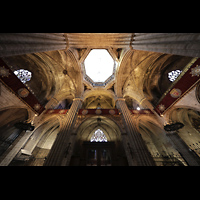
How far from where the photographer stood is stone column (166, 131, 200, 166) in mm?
6316

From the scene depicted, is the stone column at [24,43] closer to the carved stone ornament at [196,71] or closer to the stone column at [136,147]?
the stone column at [136,147]

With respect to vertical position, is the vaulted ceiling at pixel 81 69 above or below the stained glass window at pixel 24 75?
above

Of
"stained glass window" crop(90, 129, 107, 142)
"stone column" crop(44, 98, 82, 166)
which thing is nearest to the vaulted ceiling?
"stone column" crop(44, 98, 82, 166)

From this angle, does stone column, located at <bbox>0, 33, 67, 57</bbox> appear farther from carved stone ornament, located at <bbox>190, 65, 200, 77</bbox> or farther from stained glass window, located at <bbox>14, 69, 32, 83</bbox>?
carved stone ornament, located at <bbox>190, 65, 200, 77</bbox>

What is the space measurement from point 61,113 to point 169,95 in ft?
38.8

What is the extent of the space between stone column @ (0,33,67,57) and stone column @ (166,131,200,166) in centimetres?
1295

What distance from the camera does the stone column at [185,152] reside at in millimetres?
6316

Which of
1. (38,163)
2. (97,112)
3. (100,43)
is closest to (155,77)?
(100,43)

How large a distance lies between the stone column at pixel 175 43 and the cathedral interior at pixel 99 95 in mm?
41

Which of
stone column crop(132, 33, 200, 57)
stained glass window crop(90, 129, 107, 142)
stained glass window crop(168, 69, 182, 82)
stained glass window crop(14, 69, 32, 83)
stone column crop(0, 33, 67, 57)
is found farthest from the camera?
stained glass window crop(90, 129, 107, 142)

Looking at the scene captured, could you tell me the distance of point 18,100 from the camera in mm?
7512

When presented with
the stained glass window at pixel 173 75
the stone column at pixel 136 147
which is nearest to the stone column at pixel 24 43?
the stone column at pixel 136 147
